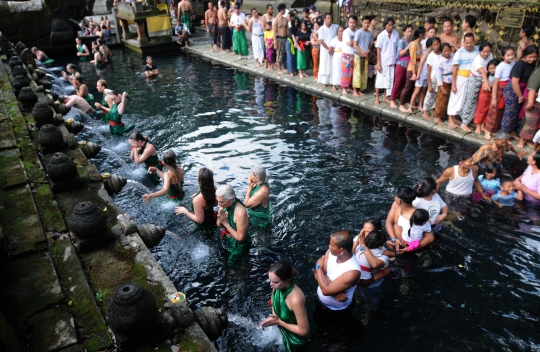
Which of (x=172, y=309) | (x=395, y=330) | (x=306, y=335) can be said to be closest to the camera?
(x=172, y=309)

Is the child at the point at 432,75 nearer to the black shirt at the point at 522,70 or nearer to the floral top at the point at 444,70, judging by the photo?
the floral top at the point at 444,70

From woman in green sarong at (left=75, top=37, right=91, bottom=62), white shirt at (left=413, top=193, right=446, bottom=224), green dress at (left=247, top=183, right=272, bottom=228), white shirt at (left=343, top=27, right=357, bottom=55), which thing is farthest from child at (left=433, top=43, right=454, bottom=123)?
woman in green sarong at (left=75, top=37, right=91, bottom=62)

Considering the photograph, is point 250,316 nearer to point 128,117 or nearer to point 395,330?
point 395,330

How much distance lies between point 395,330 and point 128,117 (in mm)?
9862

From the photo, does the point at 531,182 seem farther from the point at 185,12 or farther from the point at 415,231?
the point at 185,12

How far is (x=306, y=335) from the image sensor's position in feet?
13.3

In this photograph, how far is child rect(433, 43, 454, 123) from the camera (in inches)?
363

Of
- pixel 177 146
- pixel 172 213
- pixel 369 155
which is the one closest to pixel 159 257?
pixel 172 213

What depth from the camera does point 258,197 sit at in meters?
6.14

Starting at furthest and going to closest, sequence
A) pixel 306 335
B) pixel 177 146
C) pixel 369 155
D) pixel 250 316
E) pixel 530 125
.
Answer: pixel 177 146 < pixel 369 155 < pixel 530 125 < pixel 250 316 < pixel 306 335

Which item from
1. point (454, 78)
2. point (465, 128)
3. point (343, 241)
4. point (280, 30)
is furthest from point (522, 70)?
point (280, 30)

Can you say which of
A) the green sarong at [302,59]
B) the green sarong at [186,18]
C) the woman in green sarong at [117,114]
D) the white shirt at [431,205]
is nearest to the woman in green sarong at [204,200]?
the white shirt at [431,205]

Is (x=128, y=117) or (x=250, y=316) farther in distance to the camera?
(x=128, y=117)

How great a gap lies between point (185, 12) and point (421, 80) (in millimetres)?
16366
